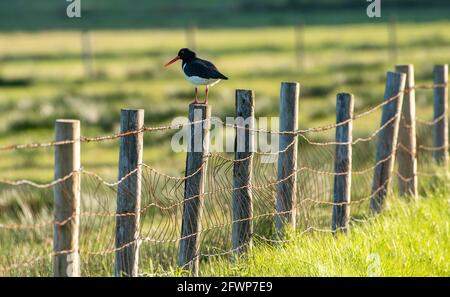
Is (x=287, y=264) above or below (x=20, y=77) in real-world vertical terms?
below

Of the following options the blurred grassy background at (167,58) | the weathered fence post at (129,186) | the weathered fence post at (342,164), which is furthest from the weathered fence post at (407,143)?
the blurred grassy background at (167,58)

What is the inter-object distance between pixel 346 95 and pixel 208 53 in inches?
1282

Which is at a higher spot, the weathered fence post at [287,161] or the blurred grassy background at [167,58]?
the blurred grassy background at [167,58]

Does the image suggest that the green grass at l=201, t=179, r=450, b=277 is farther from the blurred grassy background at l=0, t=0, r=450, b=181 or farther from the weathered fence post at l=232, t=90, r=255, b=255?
the blurred grassy background at l=0, t=0, r=450, b=181

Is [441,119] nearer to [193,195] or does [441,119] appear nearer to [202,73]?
[202,73]

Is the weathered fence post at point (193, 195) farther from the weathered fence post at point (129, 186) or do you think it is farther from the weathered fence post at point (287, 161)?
the weathered fence post at point (287, 161)

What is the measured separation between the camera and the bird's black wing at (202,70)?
9.63m

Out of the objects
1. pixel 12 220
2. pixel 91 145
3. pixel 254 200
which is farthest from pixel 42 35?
pixel 254 200

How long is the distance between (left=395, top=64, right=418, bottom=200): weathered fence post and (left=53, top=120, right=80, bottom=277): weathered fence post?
232 inches

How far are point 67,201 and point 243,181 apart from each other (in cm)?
242

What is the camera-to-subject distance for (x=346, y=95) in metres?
11.3

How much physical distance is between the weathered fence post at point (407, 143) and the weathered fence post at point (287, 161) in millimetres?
2818

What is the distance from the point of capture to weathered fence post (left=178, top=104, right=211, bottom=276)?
9406 millimetres
